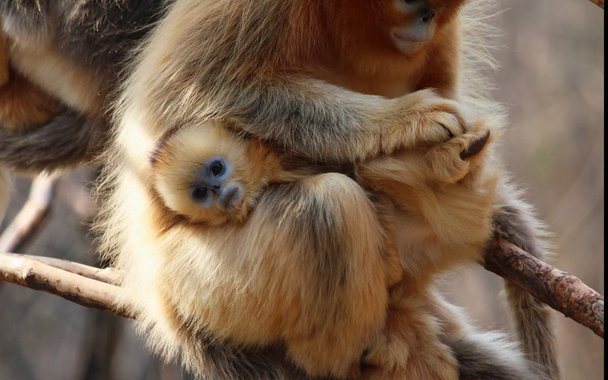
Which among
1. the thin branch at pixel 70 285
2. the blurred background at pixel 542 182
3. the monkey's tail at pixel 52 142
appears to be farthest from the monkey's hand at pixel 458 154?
the blurred background at pixel 542 182

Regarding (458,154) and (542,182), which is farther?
(542,182)

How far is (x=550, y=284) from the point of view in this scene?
259cm

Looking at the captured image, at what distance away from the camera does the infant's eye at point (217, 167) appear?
2.63 metres

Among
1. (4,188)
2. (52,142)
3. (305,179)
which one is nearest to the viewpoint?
(305,179)

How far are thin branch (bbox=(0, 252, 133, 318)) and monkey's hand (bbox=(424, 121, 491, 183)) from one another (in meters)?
1.26

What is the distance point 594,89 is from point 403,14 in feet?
17.5

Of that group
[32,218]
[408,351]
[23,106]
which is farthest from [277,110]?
[32,218]

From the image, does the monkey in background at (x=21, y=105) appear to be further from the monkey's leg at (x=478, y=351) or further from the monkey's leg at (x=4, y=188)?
the monkey's leg at (x=478, y=351)

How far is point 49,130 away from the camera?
13.1ft

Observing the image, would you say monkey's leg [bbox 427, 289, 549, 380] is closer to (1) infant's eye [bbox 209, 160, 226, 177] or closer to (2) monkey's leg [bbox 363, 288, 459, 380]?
(2) monkey's leg [bbox 363, 288, 459, 380]

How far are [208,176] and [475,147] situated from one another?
0.78 m

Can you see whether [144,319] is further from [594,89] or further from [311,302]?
[594,89]

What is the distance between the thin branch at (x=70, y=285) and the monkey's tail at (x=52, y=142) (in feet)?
2.61

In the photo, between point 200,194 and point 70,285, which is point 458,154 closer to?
point 200,194
